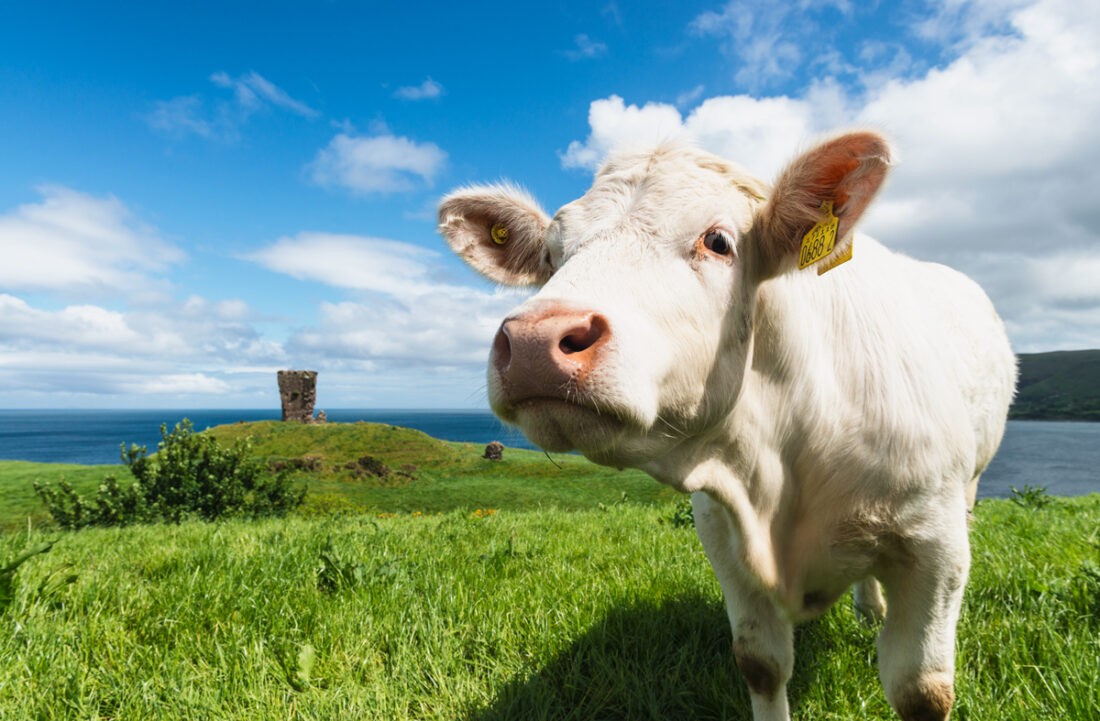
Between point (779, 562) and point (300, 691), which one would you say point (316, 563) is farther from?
point (779, 562)

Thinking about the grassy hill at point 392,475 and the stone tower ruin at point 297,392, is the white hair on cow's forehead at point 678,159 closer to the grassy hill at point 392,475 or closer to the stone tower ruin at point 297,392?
the grassy hill at point 392,475

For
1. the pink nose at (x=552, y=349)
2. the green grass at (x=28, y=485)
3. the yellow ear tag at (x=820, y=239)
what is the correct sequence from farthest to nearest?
the green grass at (x=28, y=485) < the yellow ear tag at (x=820, y=239) < the pink nose at (x=552, y=349)

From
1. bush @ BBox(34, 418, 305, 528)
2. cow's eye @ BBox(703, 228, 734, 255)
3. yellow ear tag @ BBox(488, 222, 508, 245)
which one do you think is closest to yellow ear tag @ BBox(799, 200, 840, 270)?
cow's eye @ BBox(703, 228, 734, 255)

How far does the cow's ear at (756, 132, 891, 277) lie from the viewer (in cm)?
204

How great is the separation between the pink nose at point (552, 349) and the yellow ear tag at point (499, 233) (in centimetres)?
153

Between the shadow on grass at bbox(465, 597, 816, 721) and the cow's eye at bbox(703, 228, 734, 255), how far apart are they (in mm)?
1962

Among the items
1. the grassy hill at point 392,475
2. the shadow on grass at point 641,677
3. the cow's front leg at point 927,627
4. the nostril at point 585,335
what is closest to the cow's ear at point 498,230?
the nostril at point 585,335

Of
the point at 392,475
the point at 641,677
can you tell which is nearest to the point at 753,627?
the point at 641,677

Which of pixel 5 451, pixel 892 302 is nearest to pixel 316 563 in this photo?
pixel 892 302

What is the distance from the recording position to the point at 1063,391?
180 metres

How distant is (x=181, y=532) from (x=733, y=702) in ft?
20.0

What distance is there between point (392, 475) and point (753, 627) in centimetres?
2937

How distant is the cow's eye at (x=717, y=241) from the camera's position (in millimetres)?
2059

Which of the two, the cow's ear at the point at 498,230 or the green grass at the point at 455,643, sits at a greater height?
the cow's ear at the point at 498,230
